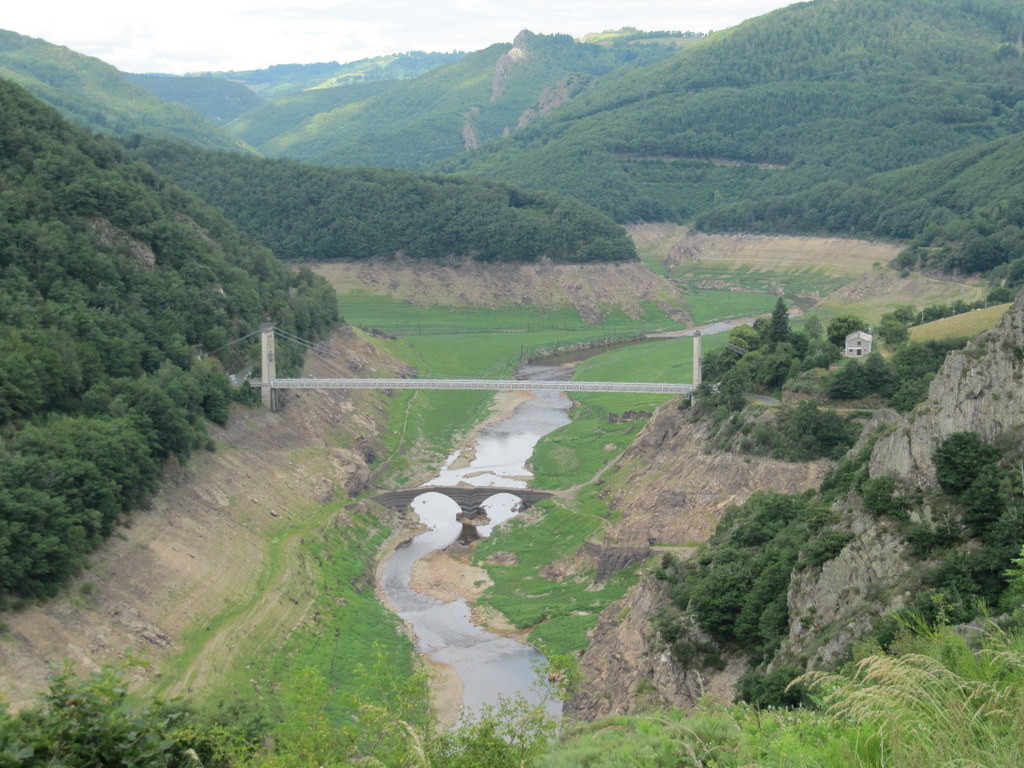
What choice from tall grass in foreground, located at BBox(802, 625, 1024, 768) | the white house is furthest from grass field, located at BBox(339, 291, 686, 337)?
tall grass in foreground, located at BBox(802, 625, 1024, 768)

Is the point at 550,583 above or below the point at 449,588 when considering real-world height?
above

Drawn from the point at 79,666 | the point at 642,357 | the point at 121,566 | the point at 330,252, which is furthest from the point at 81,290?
the point at 330,252

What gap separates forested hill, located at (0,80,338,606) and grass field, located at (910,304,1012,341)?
152 ft

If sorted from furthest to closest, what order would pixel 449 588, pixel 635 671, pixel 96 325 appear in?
pixel 96 325, pixel 449 588, pixel 635 671

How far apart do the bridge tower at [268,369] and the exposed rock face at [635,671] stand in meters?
42.1

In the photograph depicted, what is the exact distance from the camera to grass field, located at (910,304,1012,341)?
87875 millimetres

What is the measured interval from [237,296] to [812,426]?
159 ft

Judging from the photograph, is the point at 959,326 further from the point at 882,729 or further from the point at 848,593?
the point at 882,729

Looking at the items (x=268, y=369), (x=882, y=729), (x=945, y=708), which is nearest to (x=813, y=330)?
(x=268, y=369)

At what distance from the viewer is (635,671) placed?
52750mm

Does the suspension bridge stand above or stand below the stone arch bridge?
above

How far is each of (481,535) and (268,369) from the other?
22.1m

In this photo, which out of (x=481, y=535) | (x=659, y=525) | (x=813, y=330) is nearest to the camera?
(x=659, y=525)

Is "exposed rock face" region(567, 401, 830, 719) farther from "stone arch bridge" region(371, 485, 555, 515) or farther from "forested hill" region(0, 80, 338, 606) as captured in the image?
"forested hill" region(0, 80, 338, 606)
